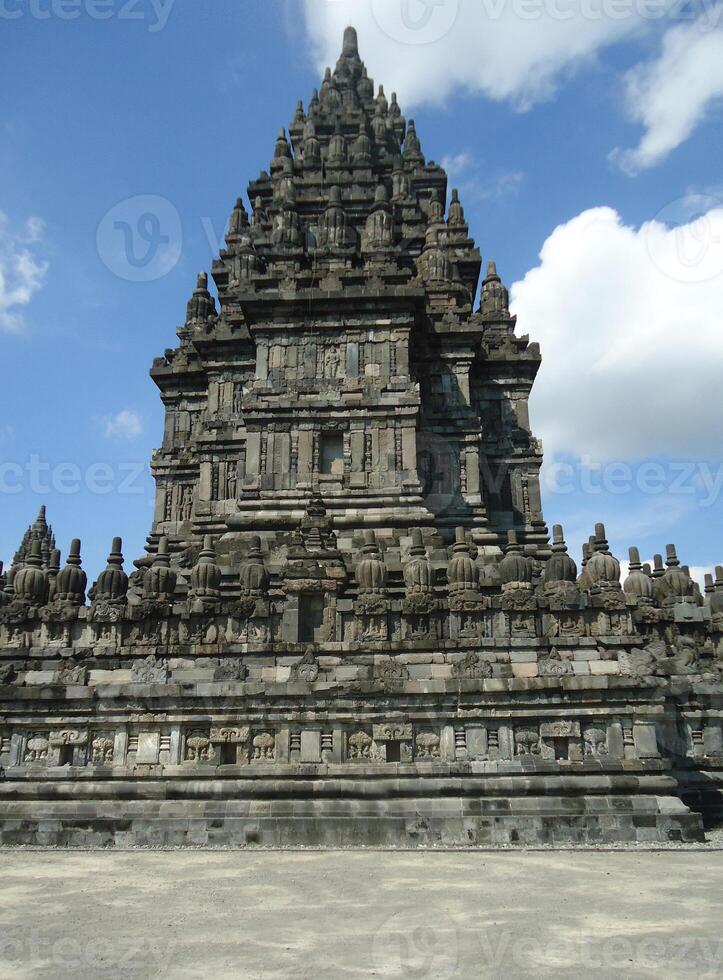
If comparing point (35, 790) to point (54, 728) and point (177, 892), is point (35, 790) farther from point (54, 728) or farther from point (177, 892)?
point (177, 892)

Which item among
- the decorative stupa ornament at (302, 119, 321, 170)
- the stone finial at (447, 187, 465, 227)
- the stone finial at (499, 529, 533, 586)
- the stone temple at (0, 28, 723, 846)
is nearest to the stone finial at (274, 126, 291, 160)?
the decorative stupa ornament at (302, 119, 321, 170)

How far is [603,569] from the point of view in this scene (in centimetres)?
1989

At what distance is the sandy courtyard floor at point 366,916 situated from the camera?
861 cm

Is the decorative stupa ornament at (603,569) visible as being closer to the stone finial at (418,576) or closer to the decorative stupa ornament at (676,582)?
the stone finial at (418,576)

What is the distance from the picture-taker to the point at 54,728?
18781 millimetres

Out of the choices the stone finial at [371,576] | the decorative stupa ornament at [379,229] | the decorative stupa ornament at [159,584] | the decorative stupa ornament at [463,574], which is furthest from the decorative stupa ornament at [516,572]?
the decorative stupa ornament at [379,229]

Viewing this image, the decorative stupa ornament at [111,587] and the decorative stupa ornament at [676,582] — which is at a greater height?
the decorative stupa ornament at [676,582]

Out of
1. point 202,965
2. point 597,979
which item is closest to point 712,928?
point 597,979

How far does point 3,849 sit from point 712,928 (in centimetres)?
1373

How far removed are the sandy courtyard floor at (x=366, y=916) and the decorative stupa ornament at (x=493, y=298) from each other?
88.5 ft

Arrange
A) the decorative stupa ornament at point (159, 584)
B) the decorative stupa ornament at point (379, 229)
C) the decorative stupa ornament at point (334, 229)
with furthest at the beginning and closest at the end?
the decorative stupa ornament at point (334, 229) < the decorative stupa ornament at point (379, 229) < the decorative stupa ornament at point (159, 584)

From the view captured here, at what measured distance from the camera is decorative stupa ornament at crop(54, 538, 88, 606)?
65.7ft

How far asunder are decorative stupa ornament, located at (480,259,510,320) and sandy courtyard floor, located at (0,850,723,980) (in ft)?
88.5

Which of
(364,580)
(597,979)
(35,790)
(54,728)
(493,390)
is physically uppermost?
(493,390)
